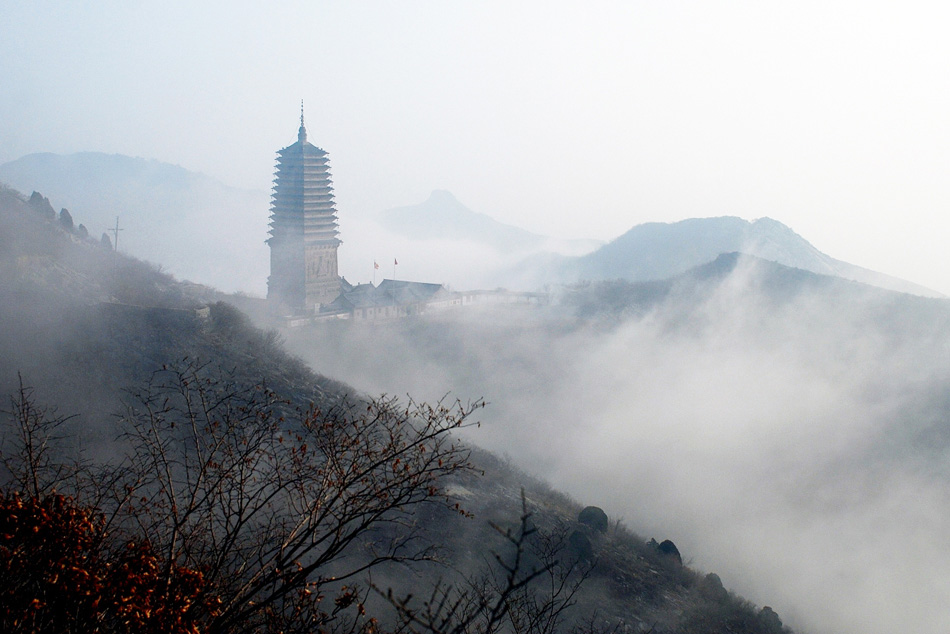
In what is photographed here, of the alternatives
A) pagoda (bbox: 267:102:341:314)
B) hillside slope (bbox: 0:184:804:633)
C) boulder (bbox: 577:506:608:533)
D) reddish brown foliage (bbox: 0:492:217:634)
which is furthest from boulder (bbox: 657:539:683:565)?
pagoda (bbox: 267:102:341:314)

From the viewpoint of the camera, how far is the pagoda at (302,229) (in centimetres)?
4103

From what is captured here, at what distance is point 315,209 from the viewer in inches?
1641

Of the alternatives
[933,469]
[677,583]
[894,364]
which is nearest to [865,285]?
[894,364]

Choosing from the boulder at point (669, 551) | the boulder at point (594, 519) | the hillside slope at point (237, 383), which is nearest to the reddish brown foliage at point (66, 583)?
the hillside slope at point (237, 383)

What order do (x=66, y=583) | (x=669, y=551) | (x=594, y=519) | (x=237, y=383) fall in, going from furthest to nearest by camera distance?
(x=237, y=383) < (x=594, y=519) < (x=669, y=551) < (x=66, y=583)

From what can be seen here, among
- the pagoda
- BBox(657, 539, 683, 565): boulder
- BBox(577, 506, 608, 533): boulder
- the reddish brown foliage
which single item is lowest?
BBox(657, 539, 683, 565): boulder

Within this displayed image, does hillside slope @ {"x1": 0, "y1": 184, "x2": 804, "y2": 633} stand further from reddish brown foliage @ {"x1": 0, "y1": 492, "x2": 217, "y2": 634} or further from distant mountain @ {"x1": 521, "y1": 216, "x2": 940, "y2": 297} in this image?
distant mountain @ {"x1": 521, "y1": 216, "x2": 940, "y2": 297}

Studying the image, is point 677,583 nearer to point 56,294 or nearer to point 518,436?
point 518,436

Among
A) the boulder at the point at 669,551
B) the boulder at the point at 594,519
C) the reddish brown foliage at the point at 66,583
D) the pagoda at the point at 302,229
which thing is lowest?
the boulder at the point at 669,551

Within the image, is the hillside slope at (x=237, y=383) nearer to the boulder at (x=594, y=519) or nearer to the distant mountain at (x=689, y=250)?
the boulder at (x=594, y=519)

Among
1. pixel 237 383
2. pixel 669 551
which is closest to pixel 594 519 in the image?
pixel 669 551

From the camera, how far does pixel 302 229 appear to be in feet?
135

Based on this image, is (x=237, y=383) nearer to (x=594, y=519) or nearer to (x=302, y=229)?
(x=594, y=519)

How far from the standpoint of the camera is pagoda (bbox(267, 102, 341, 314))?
41.0m
